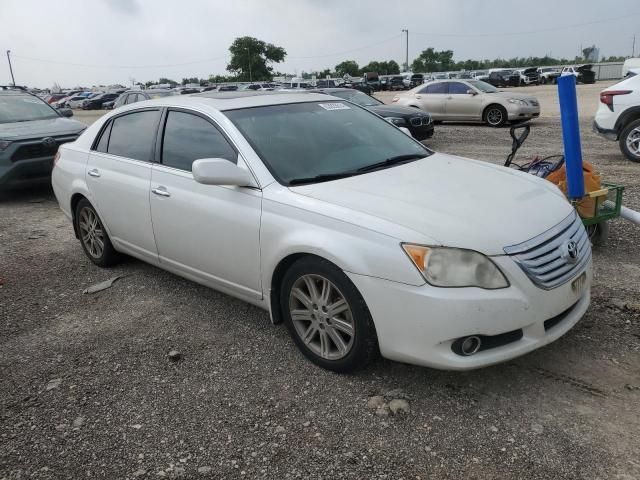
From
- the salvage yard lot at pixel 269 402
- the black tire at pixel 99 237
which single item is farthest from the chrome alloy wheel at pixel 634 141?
the black tire at pixel 99 237

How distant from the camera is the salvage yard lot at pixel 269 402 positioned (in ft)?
8.44

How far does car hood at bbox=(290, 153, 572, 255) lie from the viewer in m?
2.79

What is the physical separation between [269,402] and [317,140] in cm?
178

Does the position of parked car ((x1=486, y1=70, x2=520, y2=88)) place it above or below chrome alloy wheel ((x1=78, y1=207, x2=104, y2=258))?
above

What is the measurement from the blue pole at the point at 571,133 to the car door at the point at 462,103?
11767 mm

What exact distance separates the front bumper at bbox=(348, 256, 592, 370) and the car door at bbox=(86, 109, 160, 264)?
216cm

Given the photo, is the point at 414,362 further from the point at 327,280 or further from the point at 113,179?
the point at 113,179

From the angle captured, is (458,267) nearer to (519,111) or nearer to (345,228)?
(345,228)

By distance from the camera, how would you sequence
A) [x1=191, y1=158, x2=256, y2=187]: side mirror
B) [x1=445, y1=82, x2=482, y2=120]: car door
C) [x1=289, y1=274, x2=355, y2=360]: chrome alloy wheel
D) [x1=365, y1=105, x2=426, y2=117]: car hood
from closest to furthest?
[x1=289, y1=274, x2=355, y2=360]: chrome alloy wheel → [x1=191, y1=158, x2=256, y2=187]: side mirror → [x1=365, y1=105, x2=426, y2=117]: car hood → [x1=445, y1=82, x2=482, y2=120]: car door

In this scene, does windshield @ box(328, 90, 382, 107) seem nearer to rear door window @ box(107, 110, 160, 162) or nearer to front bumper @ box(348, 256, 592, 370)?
rear door window @ box(107, 110, 160, 162)

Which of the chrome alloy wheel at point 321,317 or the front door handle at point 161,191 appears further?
the front door handle at point 161,191

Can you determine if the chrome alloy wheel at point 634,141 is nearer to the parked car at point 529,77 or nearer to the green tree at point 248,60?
the parked car at point 529,77

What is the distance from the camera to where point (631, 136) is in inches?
349

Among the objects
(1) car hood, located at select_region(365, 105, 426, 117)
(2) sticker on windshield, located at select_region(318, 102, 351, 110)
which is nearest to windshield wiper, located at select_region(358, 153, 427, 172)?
(2) sticker on windshield, located at select_region(318, 102, 351, 110)
